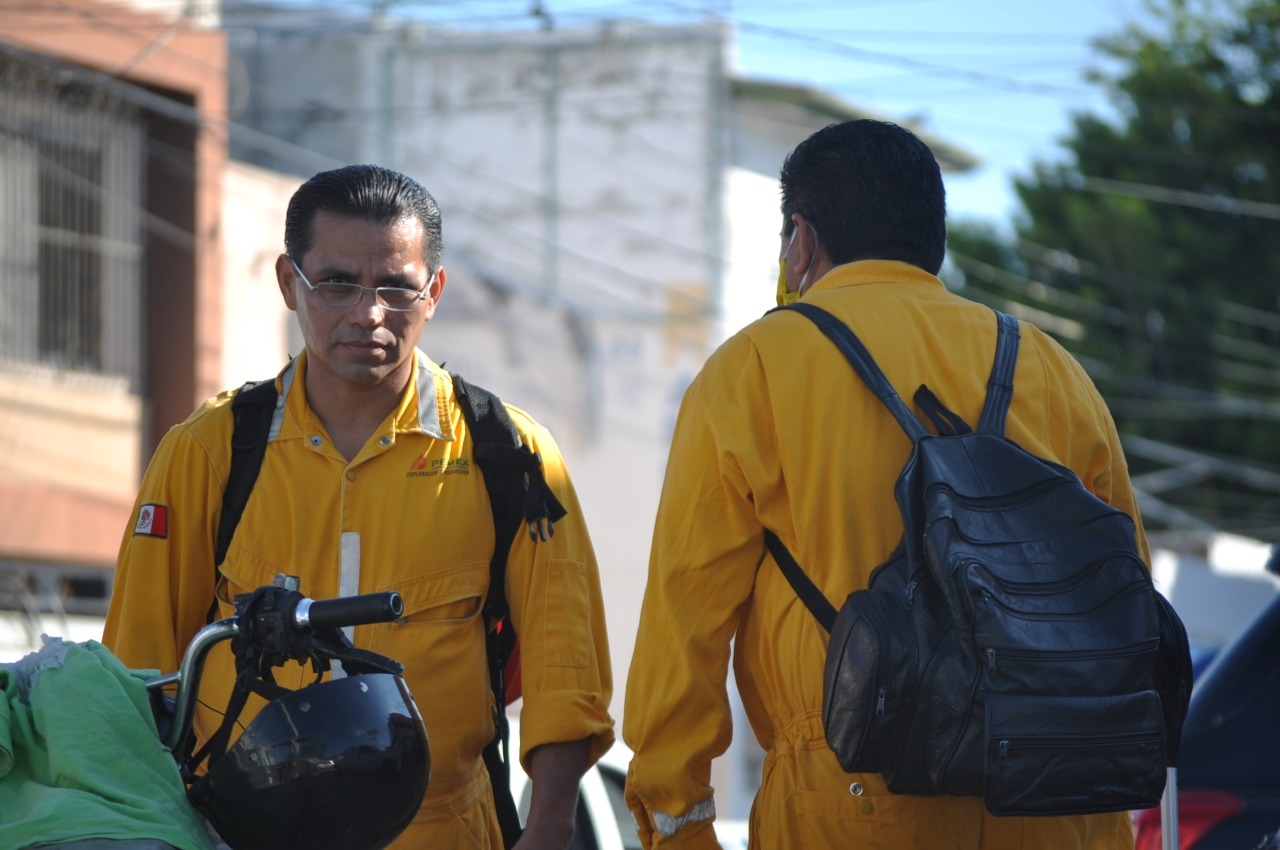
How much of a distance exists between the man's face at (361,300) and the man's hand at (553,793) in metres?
0.84

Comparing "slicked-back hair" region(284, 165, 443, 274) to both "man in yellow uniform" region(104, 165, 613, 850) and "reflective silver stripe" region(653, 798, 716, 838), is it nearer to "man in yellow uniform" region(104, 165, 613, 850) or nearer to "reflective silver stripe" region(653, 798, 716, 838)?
"man in yellow uniform" region(104, 165, 613, 850)

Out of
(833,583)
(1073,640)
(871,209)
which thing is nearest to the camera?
(1073,640)

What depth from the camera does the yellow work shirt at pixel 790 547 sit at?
9.56 feet

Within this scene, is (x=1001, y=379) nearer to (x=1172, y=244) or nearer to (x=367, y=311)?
(x=367, y=311)

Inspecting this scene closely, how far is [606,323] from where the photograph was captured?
21625mm

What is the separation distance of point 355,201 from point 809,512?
1.20 metres

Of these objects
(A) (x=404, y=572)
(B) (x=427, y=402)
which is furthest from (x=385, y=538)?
(B) (x=427, y=402)

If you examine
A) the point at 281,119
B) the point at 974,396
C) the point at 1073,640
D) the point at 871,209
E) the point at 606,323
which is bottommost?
the point at 606,323

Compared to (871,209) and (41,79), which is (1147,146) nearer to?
(41,79)

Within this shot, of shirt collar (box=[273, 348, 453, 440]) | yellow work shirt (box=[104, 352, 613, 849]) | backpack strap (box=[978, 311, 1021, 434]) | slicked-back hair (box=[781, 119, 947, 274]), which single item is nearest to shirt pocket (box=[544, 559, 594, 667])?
yellow work shirt (box=[104, 352, 613, 849])

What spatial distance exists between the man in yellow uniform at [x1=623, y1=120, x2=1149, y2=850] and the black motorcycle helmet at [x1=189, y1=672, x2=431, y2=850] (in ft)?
2.09

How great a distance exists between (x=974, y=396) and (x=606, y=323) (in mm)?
18653

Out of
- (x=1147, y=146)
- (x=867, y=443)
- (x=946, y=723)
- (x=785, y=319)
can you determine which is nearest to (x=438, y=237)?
(x=785, y=319)

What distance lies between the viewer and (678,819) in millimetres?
2971
